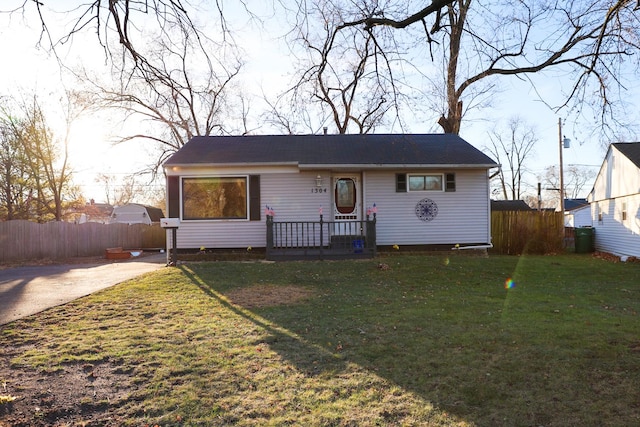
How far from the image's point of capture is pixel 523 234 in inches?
596

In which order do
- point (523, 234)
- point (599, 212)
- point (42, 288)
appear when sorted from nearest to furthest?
point (42, 288)
point (523, 234)
point (599, 212)

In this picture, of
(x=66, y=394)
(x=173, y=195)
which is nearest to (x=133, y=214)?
(x=173, y=195)

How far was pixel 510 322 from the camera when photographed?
5137mm

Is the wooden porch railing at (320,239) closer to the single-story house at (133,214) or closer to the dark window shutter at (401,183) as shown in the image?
the dark window shutter at (401,183)

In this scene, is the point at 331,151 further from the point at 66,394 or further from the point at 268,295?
the point at 66,394

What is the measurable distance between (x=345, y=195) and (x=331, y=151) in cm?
152

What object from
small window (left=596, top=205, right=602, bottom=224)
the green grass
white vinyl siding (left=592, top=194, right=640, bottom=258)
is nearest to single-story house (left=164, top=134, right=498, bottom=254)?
the green grass

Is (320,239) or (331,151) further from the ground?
(331,151)

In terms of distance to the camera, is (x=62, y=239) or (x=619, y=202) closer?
(x=619, y=202)

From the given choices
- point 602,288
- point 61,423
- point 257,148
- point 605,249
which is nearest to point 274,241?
point 257,148

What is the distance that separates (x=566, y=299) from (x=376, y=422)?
5.37m

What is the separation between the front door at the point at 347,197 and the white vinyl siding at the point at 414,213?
374 millimetres

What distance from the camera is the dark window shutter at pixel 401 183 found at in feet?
40.4

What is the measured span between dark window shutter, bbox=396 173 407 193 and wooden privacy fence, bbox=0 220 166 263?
45.7ft
